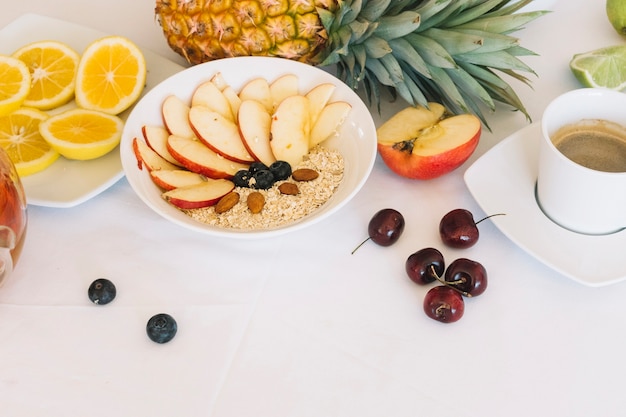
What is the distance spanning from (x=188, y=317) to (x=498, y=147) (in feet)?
1.64

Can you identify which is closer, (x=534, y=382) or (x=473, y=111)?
(x=534, y=382)

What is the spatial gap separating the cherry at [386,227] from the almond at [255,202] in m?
0.14

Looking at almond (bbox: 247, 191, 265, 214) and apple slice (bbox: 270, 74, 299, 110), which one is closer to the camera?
almond (bbox: 247, 191, 265, 214)

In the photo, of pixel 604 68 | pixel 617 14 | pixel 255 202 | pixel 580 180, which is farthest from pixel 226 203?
pixel 617 14

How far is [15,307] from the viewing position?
812 mm

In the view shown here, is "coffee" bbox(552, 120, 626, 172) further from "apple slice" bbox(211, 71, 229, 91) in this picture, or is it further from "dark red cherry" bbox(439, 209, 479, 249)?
"apple slice" bbox(211, 71, 229, 91)

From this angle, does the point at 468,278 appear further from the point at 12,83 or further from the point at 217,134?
the point at 12,83

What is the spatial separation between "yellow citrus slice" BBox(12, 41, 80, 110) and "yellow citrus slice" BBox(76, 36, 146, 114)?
39 mm

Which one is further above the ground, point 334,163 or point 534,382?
point 334,163

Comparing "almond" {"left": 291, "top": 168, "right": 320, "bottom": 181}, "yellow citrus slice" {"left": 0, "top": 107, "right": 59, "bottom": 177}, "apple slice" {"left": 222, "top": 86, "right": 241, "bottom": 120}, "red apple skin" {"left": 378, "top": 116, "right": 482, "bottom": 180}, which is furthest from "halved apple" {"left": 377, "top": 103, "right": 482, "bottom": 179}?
"yellow citrus slice" {"left": 0, "top": 107, "right": 59, "bottom": 177}

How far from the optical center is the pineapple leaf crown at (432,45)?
3.11 feet

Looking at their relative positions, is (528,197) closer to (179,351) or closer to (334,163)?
(334,163)

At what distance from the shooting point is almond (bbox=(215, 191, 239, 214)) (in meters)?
0.87

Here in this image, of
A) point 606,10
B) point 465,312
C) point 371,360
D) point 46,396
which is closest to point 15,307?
point 46,396
